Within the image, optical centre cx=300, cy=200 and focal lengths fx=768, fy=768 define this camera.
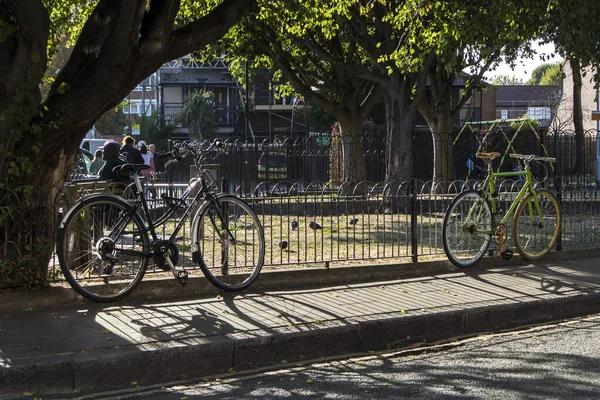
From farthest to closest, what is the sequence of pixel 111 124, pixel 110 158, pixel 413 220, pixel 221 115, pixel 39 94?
1. pixel 111 124
2. pixel 221 115
3. pixel 110 158
4. pixel 413 220
5. pixel 39 94

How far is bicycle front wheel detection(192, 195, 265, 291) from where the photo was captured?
7.64m

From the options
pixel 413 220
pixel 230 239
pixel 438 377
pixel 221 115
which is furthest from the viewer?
pixel 221 115

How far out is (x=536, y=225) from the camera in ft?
32.0

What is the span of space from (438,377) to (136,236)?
10.7ft

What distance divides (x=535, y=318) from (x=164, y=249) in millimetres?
3675

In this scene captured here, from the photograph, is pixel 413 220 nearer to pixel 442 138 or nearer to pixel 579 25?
pixel 579 25

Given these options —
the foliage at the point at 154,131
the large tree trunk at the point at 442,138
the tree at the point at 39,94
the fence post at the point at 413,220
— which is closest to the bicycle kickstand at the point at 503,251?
the fence post at the point at 413,220

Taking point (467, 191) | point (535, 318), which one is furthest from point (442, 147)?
point (535, 318)

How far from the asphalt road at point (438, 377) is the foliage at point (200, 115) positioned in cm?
4249

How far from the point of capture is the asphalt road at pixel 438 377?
5066mm

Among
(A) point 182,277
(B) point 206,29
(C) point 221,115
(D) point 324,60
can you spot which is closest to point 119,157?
(B) point 206,29

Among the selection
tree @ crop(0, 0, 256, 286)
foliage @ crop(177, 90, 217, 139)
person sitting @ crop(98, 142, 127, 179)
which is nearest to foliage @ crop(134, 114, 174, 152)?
foliage @ crop(177, 90, 217, 139)

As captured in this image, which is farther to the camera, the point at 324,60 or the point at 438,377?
the point at 324,60

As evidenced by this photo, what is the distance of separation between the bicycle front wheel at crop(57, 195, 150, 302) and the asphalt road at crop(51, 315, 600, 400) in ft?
6.42
